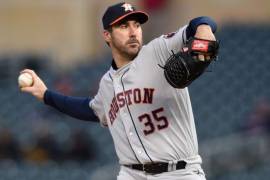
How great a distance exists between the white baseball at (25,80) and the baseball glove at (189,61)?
131cm

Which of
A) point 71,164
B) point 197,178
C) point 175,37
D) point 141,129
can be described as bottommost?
Answer: point 71,164

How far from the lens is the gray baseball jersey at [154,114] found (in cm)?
448

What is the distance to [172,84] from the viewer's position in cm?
421

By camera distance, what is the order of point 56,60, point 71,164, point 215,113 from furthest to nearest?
point 56,60
point 215,113
point 71,164

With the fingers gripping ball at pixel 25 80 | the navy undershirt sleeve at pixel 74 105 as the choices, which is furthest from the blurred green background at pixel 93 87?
the fingers gripping ball at pixel 25 80

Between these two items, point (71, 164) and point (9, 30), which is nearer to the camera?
point (71, 164)

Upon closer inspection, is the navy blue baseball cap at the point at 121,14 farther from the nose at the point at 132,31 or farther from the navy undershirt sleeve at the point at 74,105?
the navy undershirt sleeve at the point at 74,105

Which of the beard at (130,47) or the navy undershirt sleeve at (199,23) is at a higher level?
the navy undershirt sleeve at (199,23)

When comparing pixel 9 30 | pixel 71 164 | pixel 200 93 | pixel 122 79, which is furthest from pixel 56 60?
pixel 122 79

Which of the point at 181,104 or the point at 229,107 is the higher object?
the point at 181,104

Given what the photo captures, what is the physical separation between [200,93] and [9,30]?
483cm

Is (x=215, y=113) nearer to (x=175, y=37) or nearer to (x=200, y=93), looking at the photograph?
(x=200, y=93)

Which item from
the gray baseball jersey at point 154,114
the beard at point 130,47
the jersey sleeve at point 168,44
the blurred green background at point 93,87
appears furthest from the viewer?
the blurred green background at point 93,87

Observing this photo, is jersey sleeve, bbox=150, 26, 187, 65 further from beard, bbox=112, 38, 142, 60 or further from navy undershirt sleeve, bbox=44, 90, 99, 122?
navy undershirt sleeve, bbox=44, 90, 99, 122
